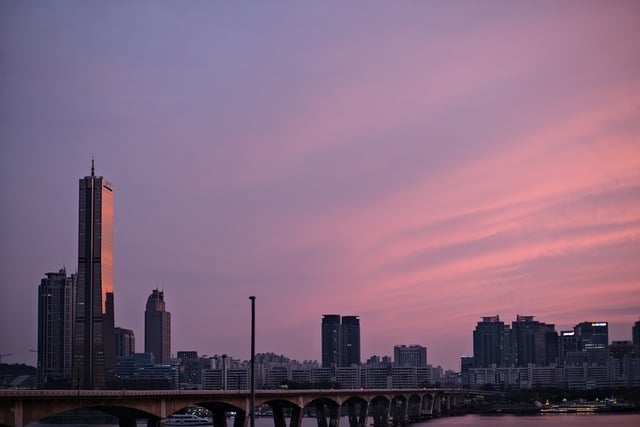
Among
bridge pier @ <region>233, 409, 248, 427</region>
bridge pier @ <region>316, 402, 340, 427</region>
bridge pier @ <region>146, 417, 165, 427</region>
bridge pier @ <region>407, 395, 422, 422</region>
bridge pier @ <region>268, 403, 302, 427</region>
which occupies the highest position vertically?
bridge pier @ <region>146, 417, 165, 427</region>

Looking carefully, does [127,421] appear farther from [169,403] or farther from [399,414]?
[399,414]

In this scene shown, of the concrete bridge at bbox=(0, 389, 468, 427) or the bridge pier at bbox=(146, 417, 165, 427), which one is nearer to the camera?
the concrete bridge at bbox=(0, 389, 468, 427)

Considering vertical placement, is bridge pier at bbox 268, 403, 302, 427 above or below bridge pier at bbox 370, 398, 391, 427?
above

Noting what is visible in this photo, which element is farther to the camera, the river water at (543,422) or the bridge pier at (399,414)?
the bridge pier at (399,414)

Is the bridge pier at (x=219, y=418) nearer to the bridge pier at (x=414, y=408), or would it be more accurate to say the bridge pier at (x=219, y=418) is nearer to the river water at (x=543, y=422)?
the river water at (x=543, y=422)

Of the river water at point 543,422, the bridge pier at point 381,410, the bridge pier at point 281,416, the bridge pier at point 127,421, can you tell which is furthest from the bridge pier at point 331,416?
the bridge pier at point 127,421

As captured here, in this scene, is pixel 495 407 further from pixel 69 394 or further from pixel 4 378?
pixel 69 394

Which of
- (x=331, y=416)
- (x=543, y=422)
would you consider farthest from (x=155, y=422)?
(x=543, y=422)

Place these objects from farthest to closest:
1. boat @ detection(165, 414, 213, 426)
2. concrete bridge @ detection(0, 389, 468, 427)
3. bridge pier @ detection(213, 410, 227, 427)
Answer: boat @ detection(165, 414, 213, 426)
bridge pier @ detection(213, 410, 227, 427)
concrete bridge @ detection(0, 389, 468, 427)

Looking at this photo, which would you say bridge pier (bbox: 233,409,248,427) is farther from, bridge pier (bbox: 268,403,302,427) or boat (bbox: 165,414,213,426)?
boat (bbox: 165,414,213,426)

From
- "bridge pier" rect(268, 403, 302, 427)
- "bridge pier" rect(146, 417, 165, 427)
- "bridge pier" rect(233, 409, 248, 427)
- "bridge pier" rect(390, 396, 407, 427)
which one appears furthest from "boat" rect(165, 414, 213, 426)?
"bridge pier" rect(146, 417, 165, 427)

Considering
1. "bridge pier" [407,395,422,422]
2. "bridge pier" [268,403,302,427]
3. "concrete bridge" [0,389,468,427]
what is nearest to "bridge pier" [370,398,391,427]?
"concrete bridge" [0,389,468,427]

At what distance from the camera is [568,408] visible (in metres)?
189

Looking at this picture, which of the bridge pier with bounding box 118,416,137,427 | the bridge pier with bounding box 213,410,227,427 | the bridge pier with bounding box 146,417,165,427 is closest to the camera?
the bridge pier with bounding box 146,417,165,427
